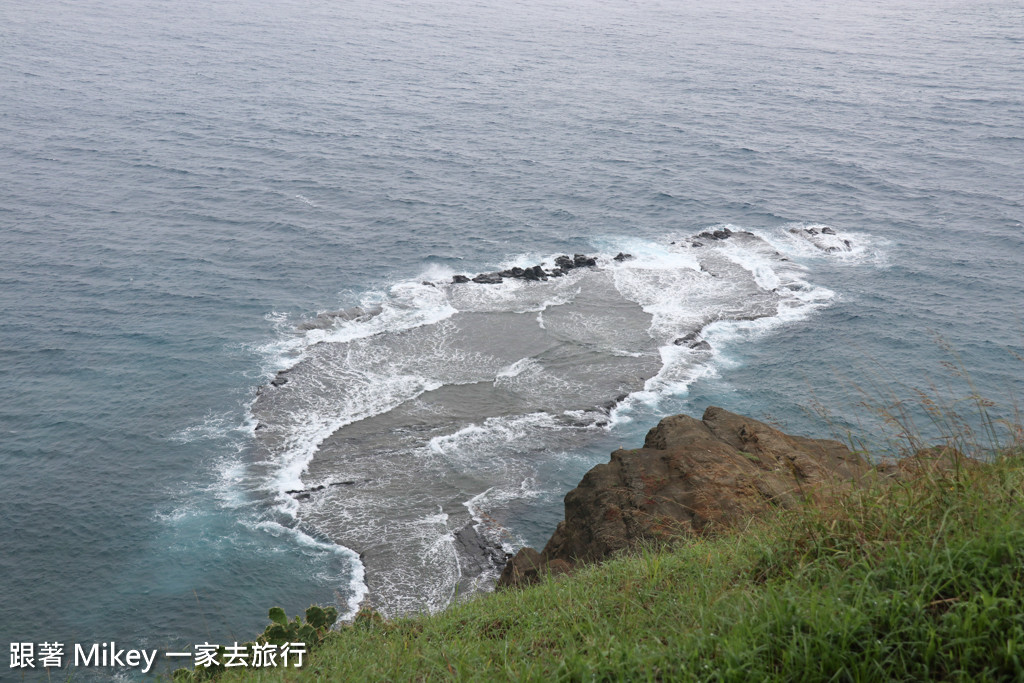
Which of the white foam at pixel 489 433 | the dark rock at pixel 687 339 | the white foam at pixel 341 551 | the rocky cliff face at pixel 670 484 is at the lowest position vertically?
the white foam at pixel 341 551

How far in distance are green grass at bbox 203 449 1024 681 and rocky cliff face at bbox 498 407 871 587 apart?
20.6 feet

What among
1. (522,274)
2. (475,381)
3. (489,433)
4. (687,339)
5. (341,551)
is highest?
(522,274)

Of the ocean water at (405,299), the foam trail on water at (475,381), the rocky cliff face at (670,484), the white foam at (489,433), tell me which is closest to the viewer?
the rocky cliff face at (670,484)

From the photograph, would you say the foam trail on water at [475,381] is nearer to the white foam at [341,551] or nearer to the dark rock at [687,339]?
the dark rock at [687,339]

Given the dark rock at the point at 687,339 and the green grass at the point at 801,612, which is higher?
the green grass at the point at 801,612

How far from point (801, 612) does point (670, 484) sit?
13446 mm

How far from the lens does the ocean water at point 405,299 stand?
31203 mm

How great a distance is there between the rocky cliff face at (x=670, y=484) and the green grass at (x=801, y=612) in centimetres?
627

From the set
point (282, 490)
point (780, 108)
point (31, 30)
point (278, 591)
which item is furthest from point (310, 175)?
point (31, 30)

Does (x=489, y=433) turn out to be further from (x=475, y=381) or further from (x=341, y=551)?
(x=341, y=551)

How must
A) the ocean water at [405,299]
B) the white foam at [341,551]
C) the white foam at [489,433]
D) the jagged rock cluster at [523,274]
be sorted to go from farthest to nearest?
the jagged rock cluster at [523,274], the white foam at [489,433], the ocean water at [405,299], the white foam at [341,551]

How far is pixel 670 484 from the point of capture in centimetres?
2053

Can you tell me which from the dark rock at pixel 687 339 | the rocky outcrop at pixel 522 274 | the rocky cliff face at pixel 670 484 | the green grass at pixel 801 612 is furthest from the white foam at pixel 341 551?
the rocky outcrop at pixel 522 274

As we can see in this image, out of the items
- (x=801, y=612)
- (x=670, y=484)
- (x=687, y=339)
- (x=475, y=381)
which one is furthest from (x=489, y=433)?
(x=801, y=612)
